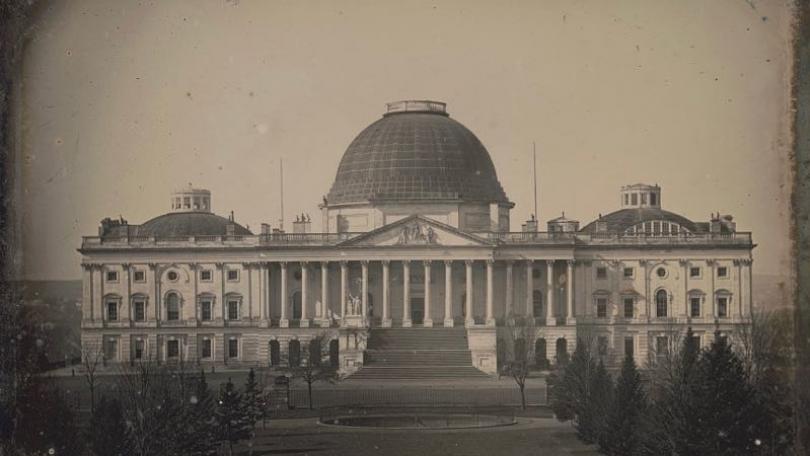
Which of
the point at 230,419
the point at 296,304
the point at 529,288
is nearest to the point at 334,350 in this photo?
the point at 296,304

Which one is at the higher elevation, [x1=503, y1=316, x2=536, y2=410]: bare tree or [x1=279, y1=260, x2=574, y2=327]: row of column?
[x1=279, y1=260, x2=574, y2=327]: row of column

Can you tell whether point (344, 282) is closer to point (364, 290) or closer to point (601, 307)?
point (364, 290)

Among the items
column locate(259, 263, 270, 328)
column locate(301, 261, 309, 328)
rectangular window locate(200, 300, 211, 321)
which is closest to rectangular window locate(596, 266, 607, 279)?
column locate(301, 261, 309, 328)

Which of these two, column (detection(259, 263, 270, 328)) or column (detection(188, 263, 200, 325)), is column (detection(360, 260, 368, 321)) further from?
column (detection(188, 263, 200, 325))

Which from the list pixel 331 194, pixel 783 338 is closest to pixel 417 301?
pixel 331 194

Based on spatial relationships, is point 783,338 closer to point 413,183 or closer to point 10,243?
point 10,243

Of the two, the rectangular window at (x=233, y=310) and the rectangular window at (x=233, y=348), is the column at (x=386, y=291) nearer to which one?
the rectangular window at (x=233, y=348)
